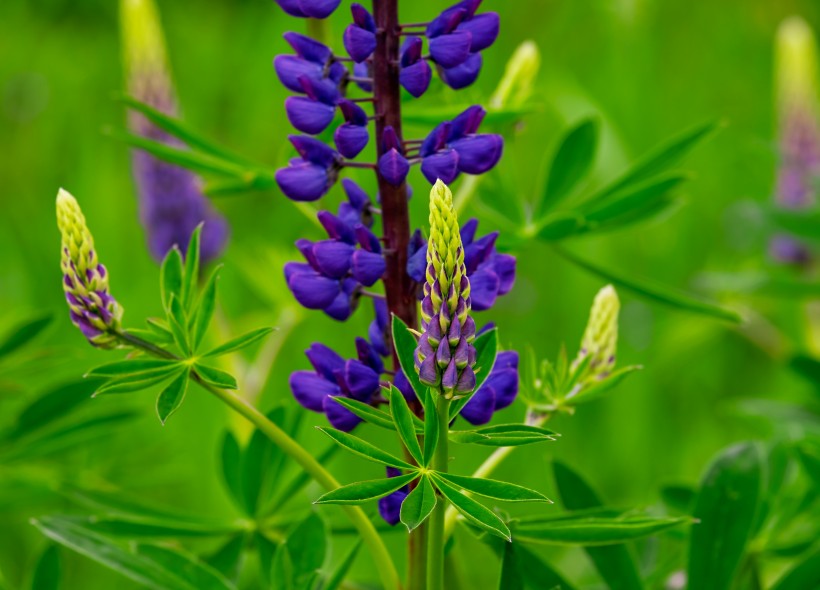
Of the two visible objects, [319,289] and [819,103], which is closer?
[319,289]

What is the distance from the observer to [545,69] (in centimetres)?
331

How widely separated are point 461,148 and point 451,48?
0.10 m

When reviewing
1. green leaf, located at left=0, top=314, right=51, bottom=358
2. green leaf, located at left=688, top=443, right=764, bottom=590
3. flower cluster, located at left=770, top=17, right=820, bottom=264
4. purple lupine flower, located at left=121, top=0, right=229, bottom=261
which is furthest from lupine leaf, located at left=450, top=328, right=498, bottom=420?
flower cluster, located at left=770, top=17, right=820, bottom=264

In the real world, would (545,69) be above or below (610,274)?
above

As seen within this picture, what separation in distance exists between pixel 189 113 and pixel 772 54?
2.00 m

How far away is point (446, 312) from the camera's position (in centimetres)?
81

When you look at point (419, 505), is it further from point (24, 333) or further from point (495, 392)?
point (24, 333)

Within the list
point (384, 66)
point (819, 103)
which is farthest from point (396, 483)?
point (819, 103)

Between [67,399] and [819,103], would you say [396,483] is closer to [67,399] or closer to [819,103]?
[67,399]

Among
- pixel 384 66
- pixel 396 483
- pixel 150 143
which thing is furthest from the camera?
pixel 150 143

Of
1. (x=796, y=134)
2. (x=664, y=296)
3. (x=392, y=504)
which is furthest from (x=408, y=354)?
(x=796, y=134)

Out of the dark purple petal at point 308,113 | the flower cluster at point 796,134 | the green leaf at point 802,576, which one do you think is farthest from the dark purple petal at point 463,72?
the flower cluster at point 796,134

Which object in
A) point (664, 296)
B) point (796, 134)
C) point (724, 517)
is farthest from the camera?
point (796, 134)

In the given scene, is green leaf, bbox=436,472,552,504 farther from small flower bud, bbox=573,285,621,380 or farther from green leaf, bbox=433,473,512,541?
small flower bud, bbox=573,285,621,380
